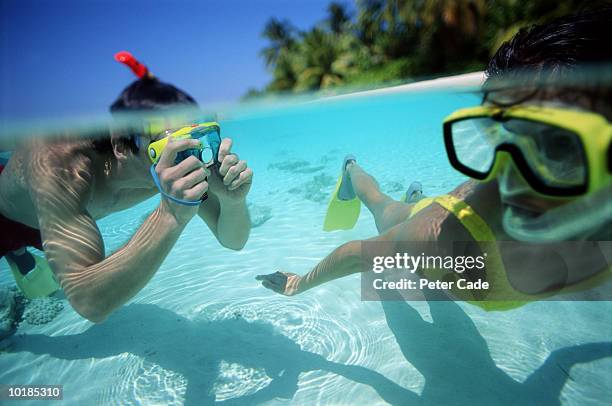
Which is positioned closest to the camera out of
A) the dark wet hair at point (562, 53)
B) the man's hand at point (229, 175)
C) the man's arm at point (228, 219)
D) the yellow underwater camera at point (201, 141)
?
the dark wet hair at point (562, 53)

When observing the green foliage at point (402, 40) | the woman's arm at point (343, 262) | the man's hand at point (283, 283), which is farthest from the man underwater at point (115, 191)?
the green foliage at point (402, 40)

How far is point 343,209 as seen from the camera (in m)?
4.16

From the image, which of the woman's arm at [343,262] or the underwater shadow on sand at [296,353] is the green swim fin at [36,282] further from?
the woman's arm at [343,262]

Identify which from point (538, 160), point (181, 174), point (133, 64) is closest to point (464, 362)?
point (538, 160)

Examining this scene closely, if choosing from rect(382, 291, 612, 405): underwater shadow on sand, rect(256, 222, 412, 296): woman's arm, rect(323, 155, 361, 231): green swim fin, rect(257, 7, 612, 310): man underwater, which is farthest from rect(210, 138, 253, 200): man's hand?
rect(323, 155, 361, 231): green swim fin

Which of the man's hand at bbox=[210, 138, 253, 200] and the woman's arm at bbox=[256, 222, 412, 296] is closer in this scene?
the man's hand at bbox=[210, 138, 253, 200]

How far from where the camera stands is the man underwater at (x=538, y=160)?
3.28 feet

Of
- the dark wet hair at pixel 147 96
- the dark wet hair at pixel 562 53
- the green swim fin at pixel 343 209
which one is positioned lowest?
the green swim fin at pixel 343 209

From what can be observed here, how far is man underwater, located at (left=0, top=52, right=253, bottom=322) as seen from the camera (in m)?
1.49

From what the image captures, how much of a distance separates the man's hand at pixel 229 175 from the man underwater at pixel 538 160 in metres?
1.07

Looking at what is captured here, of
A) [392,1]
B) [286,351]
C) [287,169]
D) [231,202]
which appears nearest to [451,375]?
[286,351]

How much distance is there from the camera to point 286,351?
99.2 inches

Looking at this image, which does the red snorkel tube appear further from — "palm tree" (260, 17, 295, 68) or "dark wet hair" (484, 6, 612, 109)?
"palm tree" (260, 17, 295, 68)

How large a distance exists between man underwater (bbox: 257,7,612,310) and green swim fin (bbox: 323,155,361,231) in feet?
7.17
